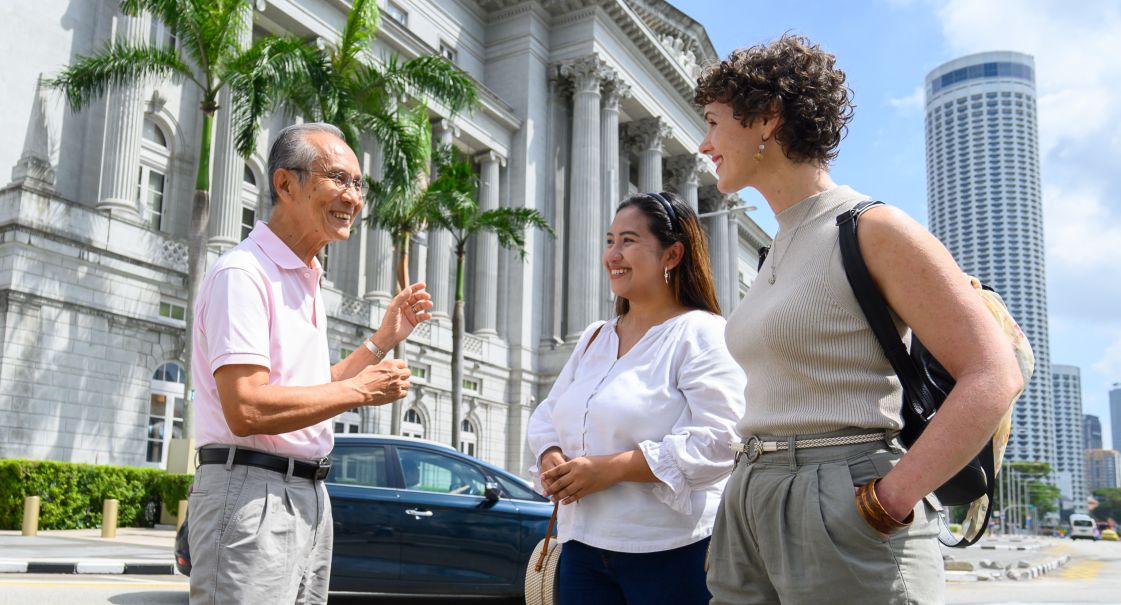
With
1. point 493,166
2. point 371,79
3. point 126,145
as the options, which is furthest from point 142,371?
point 493,166

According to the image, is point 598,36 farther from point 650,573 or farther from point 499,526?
point 650,573

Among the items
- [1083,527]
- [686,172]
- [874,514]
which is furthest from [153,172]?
[1083,527]

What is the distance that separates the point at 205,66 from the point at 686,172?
115 feet

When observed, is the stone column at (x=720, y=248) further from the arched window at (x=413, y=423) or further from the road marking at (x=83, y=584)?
the road marking at (x=83, y=584)

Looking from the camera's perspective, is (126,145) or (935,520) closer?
(935,520)

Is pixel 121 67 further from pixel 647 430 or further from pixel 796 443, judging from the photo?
pixel 796 443

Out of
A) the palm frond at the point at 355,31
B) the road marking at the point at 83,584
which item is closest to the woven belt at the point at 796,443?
the road marking at the point at 83,584

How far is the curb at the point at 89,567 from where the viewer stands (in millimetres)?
10945

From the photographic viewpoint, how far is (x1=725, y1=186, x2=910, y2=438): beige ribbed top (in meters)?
2.26

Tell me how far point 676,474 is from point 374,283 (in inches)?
1133

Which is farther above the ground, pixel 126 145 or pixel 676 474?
pixel 126 145

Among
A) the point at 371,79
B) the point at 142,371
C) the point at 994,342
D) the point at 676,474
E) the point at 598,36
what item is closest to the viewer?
the point at 994,342

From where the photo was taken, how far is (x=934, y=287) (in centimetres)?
215

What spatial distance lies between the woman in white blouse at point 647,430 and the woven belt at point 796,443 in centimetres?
62
